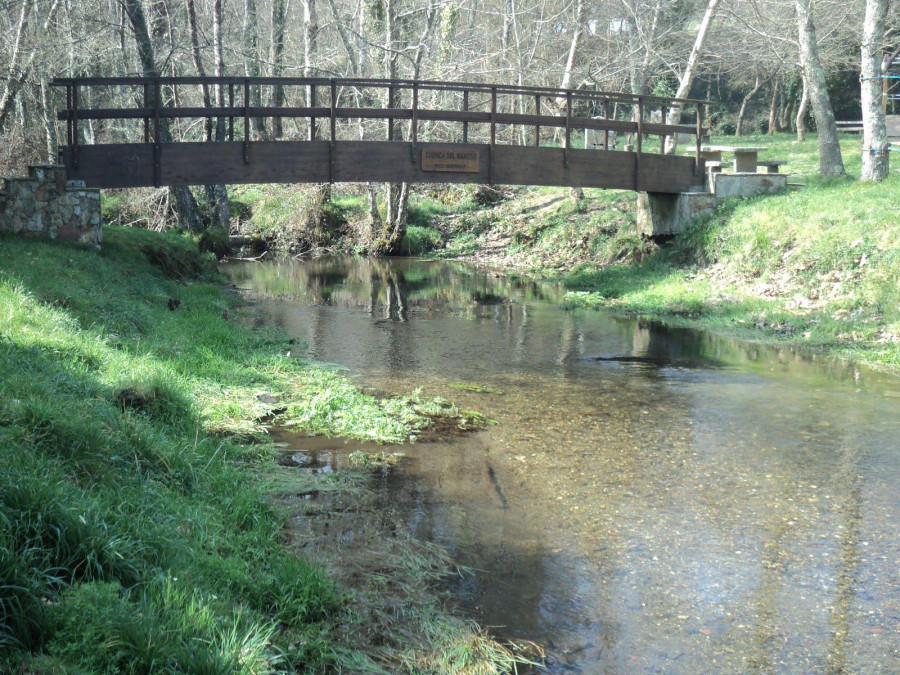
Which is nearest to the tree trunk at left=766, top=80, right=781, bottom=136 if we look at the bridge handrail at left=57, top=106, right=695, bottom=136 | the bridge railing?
the bridge railing

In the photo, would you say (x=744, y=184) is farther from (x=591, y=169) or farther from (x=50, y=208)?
(x=50, y=208)

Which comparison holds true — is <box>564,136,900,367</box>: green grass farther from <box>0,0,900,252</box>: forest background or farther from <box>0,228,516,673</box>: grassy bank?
<box>0,228,516,673</box>: grassy bank

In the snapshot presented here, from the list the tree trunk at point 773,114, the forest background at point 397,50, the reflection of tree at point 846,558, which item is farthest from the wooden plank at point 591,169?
the tree trunk at point 773,114

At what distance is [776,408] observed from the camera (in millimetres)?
10211

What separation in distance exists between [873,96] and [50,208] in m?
16.5

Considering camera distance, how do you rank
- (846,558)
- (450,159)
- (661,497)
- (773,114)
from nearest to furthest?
(846,558), (661,497), (450,159), (773,114)

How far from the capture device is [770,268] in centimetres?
1702

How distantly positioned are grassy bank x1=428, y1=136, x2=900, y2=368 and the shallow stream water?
4.08 ft

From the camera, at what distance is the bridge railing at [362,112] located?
16.9m

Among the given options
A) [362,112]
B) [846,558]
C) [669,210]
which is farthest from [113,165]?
[846,558]

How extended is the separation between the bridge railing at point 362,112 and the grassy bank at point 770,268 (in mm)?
2852

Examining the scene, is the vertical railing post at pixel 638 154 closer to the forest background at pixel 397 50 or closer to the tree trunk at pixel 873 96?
the forest background at pixel 397 50

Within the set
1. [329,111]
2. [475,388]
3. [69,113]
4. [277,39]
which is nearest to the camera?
[475,388]

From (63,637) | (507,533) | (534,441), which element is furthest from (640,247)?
(63,637)
